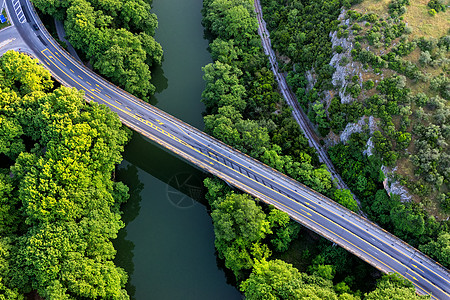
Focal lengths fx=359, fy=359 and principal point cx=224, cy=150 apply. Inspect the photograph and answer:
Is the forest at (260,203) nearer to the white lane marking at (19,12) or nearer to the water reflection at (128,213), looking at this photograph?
the water reflection at (128,213)

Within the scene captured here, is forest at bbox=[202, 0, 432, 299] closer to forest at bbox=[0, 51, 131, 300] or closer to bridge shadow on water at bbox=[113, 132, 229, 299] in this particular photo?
bridge shadow on water at bbox=[113, 132, 229, 299]

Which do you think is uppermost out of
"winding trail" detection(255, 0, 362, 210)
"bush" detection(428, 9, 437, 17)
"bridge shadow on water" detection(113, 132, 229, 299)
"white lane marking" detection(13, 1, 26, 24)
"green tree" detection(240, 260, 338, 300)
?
"bush" detection(428, 9, 437, 17)

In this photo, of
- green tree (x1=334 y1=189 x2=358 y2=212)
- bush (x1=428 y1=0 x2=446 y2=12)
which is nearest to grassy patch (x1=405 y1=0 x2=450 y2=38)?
bush (x1=428 y1=0 x2=446 y2=12)

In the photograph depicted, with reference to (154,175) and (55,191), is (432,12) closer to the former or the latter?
(154,175)

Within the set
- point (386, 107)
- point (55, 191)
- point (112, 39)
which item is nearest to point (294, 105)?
point (386, 107)

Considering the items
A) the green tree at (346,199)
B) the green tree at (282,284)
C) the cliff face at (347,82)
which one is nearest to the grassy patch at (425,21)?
the cliff face at (347,82)

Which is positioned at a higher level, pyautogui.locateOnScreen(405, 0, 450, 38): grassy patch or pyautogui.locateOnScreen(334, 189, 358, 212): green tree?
pyautogui.locateOnScreen(405, 0, 450, 38): grassy patch

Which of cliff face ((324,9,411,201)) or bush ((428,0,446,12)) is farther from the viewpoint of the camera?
bush ((428,0,446,12))
